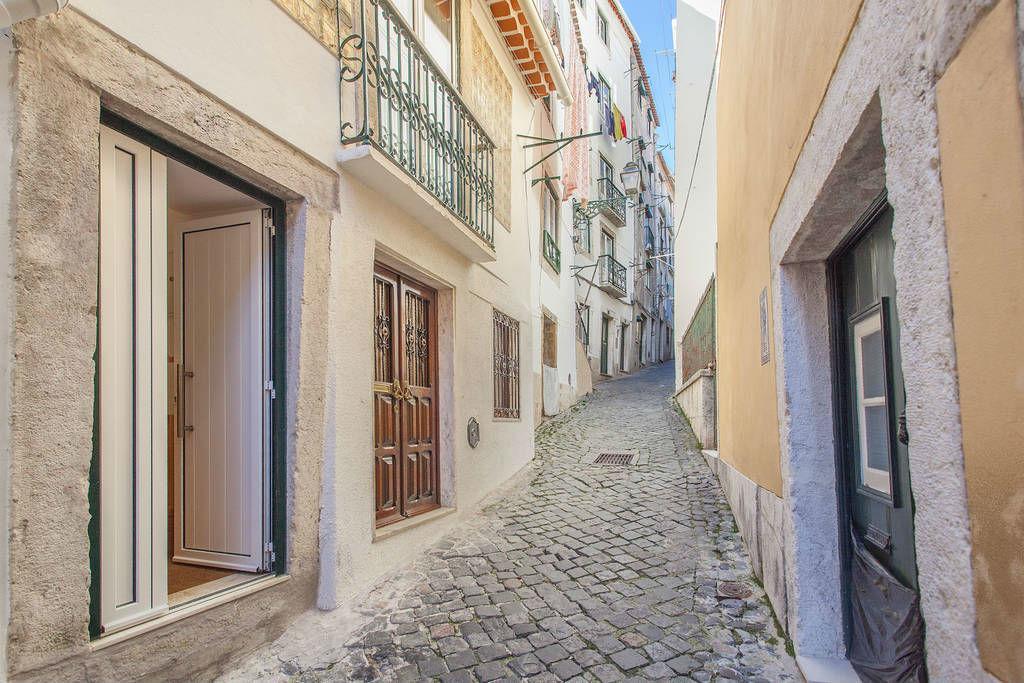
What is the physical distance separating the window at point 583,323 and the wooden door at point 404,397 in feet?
35.2

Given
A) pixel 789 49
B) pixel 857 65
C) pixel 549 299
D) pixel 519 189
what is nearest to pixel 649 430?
pixel 549 299

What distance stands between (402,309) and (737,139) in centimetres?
305

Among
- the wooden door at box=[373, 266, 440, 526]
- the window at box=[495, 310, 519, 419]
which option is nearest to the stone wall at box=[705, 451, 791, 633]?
the wooden door at box=[373, 266, 440, 526]

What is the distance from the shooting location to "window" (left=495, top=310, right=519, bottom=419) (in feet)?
25.5

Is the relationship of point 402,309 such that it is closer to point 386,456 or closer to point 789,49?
point 386,456

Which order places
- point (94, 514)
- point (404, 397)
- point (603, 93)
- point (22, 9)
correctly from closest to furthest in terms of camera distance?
point (22, 9) < point (94, 514) < point (404, 397) < point (603, 93)

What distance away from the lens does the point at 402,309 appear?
5504 millimetres

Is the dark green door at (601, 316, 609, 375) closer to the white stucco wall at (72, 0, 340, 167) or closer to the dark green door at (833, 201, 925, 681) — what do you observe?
the white stucco wall at (72, 0, 340, 167)

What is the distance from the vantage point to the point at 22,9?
204cm

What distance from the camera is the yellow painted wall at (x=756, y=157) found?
8.46ft

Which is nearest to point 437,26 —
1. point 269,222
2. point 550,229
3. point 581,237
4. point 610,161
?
point 269,222

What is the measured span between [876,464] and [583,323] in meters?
15.6

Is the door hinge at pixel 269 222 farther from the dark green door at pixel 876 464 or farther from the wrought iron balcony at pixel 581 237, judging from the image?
the wrought iron balcony at pixel 581 237

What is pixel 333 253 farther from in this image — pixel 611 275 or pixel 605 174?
pixel 605 174
